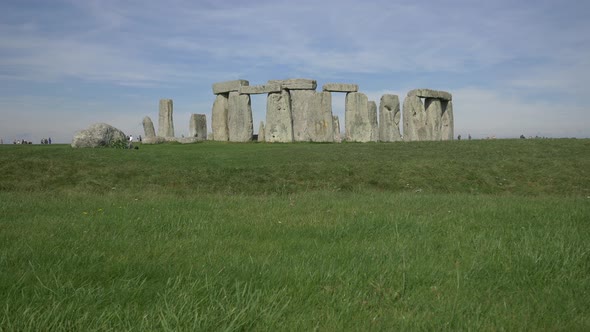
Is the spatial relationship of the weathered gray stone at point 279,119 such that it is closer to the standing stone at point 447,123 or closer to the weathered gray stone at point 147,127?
the weathered gray stone at point 147,127

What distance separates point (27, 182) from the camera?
12406 millimetres

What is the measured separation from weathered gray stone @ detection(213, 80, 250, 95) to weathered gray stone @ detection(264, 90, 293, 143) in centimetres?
240

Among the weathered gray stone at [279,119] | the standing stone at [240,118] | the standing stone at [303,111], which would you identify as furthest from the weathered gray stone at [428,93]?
the standing stone at [240,118]

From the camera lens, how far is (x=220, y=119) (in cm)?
3278

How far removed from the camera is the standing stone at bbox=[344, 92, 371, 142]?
31031 millimetres

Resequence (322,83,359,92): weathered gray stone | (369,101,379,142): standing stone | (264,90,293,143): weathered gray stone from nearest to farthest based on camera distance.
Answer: (264,90,293,143): weathered gray stone → (322,83,359,92): weathered gray stone → (369,101,379,142): standing stone

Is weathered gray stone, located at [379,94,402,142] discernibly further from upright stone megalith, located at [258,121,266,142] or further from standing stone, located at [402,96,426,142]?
upright stone megalith, located at [258,121,266,142]

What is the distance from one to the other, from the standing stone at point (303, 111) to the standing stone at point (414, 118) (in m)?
6.49

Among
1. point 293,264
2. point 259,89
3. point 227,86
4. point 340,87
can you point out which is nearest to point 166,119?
point 227,86

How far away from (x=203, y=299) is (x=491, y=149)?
19608 mm

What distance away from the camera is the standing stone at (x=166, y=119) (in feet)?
114

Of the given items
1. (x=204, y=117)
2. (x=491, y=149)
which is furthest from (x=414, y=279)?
(x=204, y=117)

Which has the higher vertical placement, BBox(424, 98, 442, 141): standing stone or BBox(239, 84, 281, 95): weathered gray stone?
BBox(239, 84, 281, 95): weathered gray stone

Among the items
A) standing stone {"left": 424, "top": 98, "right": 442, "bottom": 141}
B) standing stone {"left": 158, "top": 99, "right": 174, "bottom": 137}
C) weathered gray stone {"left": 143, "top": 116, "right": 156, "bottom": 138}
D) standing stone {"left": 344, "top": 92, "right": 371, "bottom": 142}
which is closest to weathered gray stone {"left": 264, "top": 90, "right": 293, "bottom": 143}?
standing stone {"left": 344, "top": 92, "right": 371, "bottom": 142}
